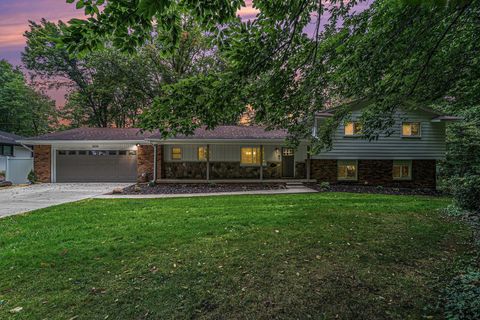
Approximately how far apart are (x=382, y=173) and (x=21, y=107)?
32.6 m

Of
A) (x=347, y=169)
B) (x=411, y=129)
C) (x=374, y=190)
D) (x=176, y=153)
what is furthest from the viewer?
(x=176, y=153)

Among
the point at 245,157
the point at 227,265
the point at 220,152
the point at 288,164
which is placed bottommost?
the point at 227,265

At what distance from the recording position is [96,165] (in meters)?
15.3

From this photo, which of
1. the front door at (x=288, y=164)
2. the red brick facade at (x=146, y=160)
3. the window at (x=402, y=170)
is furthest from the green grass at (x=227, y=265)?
the front door at (x=288, y=164)

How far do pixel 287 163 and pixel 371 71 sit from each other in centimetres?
1093

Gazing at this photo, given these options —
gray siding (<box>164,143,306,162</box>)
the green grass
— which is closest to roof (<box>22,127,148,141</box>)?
gray siding (<box>164,143,306,162</box>)

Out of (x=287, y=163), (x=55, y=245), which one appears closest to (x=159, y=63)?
(x=287, y=163)

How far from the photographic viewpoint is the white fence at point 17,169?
1462 cm

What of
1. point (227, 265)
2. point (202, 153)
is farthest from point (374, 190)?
point (227, 265)

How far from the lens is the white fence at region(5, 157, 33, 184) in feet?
48.0

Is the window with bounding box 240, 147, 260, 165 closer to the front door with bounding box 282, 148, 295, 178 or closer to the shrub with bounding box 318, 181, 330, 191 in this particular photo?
the front door with bounding box 282, 148, 295, 178

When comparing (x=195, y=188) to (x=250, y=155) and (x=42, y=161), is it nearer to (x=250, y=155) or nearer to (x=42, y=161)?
(x=250, y=155)

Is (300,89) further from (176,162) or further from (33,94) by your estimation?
(33,94)

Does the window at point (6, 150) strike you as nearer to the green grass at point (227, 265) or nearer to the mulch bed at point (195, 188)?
the mulch bed at point (195, 188)
